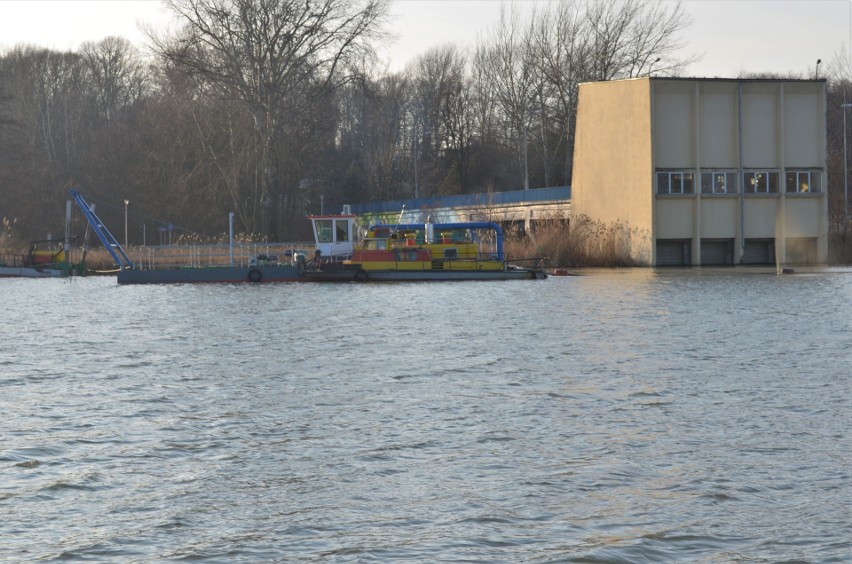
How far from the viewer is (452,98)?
107 m

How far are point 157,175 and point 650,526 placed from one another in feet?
258

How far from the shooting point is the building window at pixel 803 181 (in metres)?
66.5

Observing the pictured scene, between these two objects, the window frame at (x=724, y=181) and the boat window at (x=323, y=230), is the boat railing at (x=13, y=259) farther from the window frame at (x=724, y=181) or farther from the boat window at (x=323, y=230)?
the window frame at (x=724, y=181)

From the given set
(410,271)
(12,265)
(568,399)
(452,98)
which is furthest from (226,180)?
(568,399)

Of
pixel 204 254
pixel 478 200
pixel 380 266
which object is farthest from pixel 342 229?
pixel 478 200

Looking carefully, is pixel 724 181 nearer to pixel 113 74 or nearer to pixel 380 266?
pixel 380 266

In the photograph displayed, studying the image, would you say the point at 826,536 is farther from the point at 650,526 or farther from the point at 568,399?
the point at 568,399

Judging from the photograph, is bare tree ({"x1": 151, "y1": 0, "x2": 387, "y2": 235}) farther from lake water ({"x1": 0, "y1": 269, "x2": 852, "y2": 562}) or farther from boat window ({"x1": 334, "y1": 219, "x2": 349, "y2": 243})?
lake water ({"x1": 0, "y1": 269, "x2": 852, "y2": 562})

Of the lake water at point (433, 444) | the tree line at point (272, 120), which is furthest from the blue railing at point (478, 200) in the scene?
the lake water at point (433, 444)

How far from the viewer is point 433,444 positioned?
15.6 metres

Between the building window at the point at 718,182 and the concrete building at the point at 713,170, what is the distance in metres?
0.05

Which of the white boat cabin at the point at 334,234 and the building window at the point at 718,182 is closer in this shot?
the white boat cabin at the point at 334,234

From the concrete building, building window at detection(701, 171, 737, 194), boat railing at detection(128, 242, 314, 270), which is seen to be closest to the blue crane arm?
boat railing at detection(128, 242, 314, 270)

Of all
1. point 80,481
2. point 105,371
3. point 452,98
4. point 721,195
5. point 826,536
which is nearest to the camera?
point 826,536
